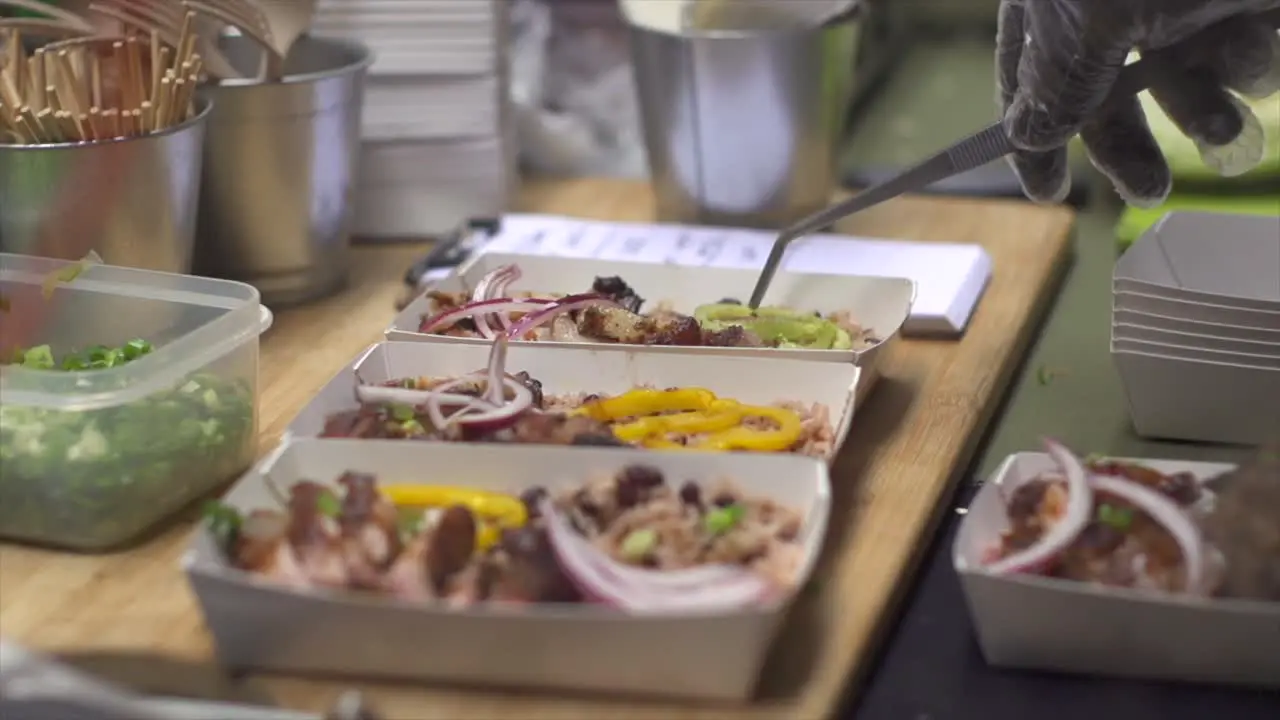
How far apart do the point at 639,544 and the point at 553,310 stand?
39 cm

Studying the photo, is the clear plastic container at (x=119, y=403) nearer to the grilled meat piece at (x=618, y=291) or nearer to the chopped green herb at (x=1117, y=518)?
the grilled meat piece at (x=618, y=291)

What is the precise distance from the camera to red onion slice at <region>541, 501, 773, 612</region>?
812mm

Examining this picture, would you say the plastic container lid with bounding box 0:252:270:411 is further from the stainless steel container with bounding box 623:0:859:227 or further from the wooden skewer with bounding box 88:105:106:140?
the stainless steel container with bounding box 623:0:859:227

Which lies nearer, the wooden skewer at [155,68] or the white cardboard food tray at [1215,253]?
the wooden skewer at [155,68]

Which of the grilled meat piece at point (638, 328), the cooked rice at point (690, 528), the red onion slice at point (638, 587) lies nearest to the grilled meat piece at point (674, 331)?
the grilled meat piece at point (638, 328)

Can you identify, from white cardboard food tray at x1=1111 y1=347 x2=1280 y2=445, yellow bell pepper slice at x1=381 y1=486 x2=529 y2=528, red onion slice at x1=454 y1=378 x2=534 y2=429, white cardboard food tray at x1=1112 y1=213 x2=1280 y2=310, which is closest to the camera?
yellow bell pepper slice at x1=381 y1=486 x2=529 y2=528

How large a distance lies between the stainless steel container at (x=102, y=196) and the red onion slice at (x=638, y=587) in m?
0.51

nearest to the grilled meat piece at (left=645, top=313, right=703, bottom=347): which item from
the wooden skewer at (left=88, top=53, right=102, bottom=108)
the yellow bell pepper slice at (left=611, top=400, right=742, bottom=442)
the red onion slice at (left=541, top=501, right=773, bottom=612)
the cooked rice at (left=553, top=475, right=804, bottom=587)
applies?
the yellow bell pepper slice at (left=611, top=400, right=742, bottom=442)

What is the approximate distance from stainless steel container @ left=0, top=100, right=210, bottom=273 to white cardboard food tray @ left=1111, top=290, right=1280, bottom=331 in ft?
2.41

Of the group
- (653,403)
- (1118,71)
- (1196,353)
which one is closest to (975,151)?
(1118,71)

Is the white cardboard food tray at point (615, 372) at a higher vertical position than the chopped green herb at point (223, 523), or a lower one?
lower

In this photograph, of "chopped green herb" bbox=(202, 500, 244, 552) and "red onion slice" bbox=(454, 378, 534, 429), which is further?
"red onion slice" bbox=(454, 378, 534, 429)

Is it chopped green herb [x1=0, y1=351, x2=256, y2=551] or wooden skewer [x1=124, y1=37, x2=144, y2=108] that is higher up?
wooden skewer [x1=124, y1=37, x2=144, y2=108]

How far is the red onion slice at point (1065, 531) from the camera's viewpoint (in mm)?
857
